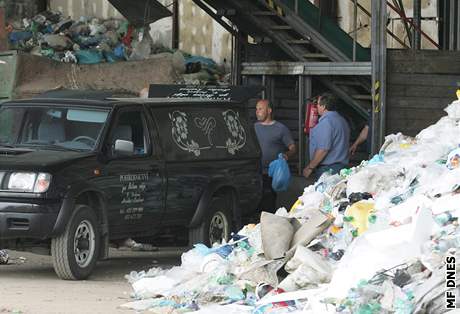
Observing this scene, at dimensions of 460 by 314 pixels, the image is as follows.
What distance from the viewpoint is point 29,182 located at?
425 inches

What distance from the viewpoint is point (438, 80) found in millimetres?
16453

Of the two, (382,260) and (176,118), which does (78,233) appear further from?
(382,260)

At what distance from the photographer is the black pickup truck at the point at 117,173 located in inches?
427

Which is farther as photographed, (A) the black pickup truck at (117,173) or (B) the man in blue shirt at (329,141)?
(B) the man in blue shirt at (329,141)

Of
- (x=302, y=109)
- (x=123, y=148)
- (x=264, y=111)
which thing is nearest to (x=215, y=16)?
(x=302, y=109)

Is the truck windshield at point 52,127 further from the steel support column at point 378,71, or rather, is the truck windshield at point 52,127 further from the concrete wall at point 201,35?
the concrete wall at point 201,35

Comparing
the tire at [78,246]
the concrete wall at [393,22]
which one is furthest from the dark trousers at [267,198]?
the concrete wall at [393,22]

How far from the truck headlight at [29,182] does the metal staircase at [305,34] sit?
746 cm

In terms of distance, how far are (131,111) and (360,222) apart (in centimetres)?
363

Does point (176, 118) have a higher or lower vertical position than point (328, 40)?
lower

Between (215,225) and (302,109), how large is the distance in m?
4.99

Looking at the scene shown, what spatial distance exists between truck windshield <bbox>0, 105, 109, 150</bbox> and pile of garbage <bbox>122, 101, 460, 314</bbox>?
1.80m

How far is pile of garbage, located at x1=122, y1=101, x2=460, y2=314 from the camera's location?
798 cm

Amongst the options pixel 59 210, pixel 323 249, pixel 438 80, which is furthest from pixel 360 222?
pixel 438 80
